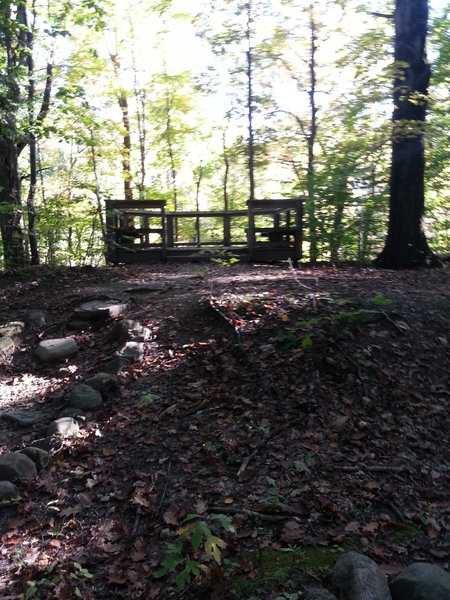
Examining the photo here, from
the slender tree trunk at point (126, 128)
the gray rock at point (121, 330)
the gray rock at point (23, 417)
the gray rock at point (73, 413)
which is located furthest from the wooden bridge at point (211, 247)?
the slender tree trunk at point (126, 128)

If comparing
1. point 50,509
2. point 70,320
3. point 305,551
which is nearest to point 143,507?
point 50,509

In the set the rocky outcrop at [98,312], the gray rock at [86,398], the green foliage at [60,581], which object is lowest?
the green foliage at [60,581]

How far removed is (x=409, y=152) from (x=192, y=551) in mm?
7560

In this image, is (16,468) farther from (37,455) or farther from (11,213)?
(11,213)

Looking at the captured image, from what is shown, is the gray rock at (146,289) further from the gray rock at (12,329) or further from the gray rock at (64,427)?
the gray rock at (64,427)

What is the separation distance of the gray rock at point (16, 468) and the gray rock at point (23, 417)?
719mm

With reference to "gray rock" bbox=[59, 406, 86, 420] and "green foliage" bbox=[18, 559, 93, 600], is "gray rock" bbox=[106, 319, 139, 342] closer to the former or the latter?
"gray rock" bbox=[59, 406, 86, 420]

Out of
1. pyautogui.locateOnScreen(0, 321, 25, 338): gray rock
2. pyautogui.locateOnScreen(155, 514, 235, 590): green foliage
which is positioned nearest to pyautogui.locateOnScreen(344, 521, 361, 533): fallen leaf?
pyautogui.locateOnScreen(155, 514, 235, 590): green foliage

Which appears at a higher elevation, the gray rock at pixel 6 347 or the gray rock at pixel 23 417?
the gray rock at pixel 6 347

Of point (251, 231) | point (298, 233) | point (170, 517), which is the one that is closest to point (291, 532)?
point (170, 517)

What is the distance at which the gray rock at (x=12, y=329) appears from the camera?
607 centimetres

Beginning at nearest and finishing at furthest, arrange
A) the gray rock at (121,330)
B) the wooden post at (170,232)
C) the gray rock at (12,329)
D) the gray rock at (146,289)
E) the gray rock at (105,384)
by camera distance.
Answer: the gray rock at (105,384) → the gray rock at (121,330) → the gray rock at (12,329) → the gray rock at (146,289) → the wooden post at (170,232)

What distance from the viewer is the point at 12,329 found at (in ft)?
20.2

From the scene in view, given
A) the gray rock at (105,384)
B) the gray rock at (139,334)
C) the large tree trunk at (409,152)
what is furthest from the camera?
the large tree trunk at (409,152)
